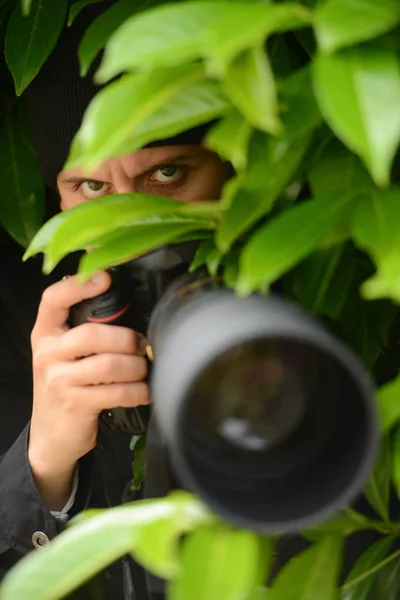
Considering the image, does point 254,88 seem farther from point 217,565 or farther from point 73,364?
point 73,364

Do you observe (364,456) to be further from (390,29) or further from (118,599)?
(118,599)

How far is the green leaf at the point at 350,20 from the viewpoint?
0.38 metres

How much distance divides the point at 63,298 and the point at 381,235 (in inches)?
14.4

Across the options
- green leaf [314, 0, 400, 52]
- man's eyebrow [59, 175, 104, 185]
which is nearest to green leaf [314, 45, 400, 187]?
green leaf [314, 0, 400, 52]

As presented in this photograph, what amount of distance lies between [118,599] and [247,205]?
0.82 metres

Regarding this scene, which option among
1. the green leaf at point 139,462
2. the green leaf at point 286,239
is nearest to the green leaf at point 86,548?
the green leaf at point 286,239

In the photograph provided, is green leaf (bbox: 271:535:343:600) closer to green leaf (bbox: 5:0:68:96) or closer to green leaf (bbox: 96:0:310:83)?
green leaf (bbox: 96:0:310:83)

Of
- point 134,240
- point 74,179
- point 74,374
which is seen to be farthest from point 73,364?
point 74,179

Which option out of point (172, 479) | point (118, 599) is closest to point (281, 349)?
point (172, 479)

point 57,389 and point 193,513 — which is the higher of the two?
Result: point 193,513

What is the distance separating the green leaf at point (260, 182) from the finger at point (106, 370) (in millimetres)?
219

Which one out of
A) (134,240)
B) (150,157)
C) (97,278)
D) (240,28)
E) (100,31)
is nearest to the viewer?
(240,28)

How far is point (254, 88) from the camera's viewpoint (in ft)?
1.29

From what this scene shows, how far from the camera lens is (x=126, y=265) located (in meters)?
0.66
